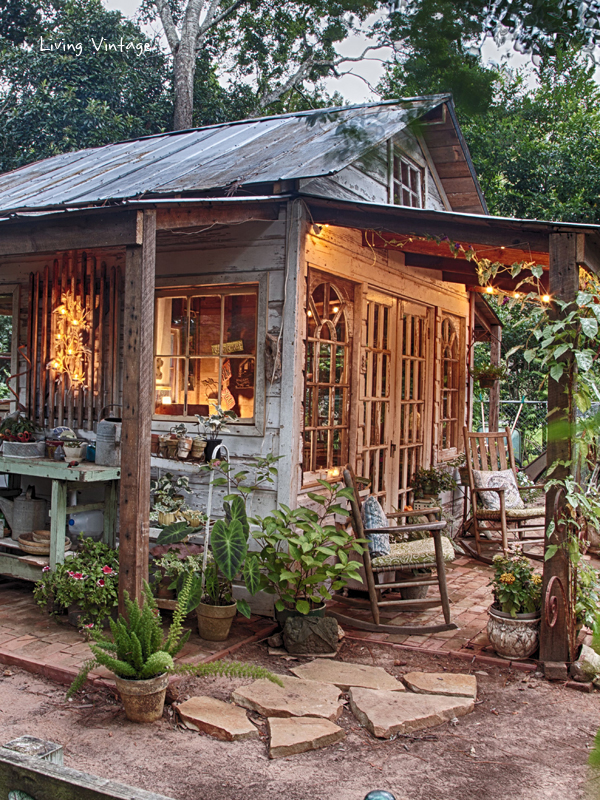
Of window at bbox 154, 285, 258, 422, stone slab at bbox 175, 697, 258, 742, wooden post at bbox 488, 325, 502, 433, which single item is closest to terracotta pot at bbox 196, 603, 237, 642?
stone slab at bbox 175, 697, 258, 742

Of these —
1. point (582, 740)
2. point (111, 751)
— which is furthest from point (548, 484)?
point (111, 751)

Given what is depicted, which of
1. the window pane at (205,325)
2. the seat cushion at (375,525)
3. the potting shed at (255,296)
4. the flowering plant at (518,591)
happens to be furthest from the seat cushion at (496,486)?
the window pane at (205,325)

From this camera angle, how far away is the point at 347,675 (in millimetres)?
4184

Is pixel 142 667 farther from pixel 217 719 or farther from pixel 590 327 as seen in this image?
pixel 590 327

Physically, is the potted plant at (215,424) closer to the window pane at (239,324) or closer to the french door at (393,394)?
the window pane at (239,324)

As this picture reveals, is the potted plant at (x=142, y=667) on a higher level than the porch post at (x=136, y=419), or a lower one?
lower

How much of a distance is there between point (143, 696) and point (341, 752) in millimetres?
1011

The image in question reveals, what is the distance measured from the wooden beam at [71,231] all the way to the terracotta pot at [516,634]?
3238mm

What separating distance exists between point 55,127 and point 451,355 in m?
10.8

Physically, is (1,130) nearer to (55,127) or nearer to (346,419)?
(55,127)

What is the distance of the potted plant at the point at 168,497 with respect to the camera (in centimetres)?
506

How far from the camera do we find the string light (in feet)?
20.7

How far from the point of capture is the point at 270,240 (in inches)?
209

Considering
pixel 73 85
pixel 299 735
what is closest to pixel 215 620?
pixel 299 735
